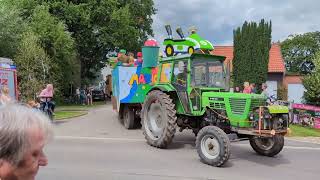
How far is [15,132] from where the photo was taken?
200 centimetres

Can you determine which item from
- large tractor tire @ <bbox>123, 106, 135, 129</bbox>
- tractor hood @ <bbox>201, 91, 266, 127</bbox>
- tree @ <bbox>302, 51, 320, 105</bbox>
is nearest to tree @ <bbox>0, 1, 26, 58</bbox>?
large tractor tire @ <bbox>123, 106, 135, 129</bbox>

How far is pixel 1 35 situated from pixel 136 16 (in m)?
21.8

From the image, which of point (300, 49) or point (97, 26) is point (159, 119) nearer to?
point (97, 26)

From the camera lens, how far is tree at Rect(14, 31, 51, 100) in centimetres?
2491

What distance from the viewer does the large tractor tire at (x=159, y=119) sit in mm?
11789

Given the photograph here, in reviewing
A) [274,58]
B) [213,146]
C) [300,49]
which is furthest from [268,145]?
[300,49]

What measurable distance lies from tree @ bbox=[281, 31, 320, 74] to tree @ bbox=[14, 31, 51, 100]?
193ft

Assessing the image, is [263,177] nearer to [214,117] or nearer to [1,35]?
[214,117]

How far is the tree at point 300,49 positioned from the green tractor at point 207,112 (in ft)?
229

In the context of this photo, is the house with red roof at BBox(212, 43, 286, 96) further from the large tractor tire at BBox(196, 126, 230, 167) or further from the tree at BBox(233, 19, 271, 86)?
the large tractor tire at BBox(196, 126, 230, 167)

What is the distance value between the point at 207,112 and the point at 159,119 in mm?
1704

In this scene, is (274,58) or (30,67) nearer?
(30,67)

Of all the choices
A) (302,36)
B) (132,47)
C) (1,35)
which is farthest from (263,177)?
(302,36)

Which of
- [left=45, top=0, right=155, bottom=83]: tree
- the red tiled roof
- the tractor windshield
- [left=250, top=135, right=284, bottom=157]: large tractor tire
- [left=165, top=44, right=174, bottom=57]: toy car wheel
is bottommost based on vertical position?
[left=250, top=135, right=284, bottom=157]: large tractor tire
